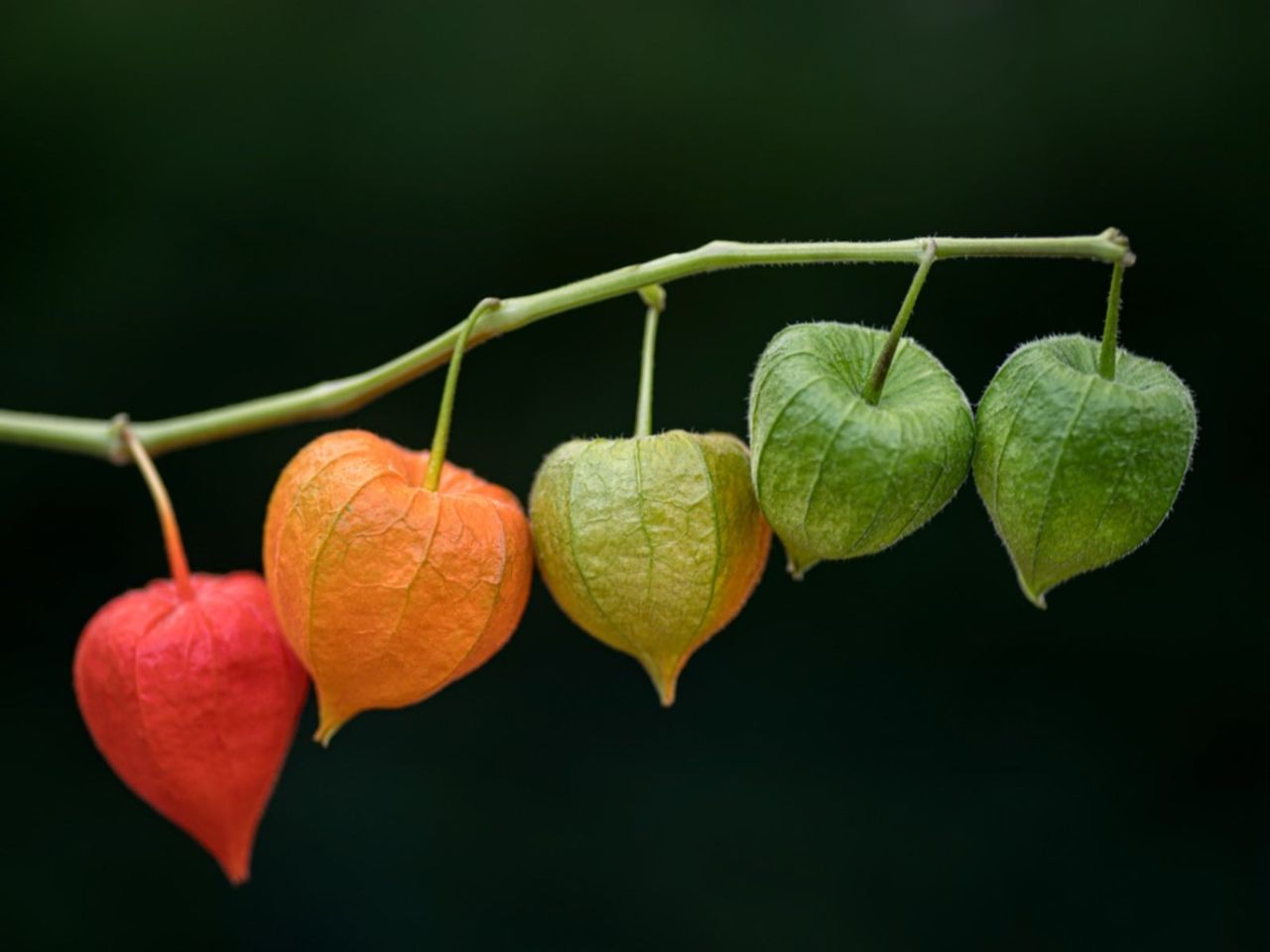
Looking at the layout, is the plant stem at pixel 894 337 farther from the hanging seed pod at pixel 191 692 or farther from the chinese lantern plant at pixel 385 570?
the hanging seed pod at pixel 191 692

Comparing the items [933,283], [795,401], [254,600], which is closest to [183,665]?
[254,600]

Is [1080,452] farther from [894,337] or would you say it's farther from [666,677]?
[666,677]

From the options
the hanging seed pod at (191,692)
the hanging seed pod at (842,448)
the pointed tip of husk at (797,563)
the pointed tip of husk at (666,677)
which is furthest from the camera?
the hanging seed pod at (191,692)

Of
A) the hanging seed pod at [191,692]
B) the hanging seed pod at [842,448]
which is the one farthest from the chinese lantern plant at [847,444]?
the hanging seed pod at [191,692]

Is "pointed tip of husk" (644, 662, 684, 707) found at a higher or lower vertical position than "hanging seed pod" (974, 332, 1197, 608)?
lower

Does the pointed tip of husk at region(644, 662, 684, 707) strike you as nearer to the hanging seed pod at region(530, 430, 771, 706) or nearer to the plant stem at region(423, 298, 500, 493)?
the hanging seed pod at region(530, 430, 771, 706)

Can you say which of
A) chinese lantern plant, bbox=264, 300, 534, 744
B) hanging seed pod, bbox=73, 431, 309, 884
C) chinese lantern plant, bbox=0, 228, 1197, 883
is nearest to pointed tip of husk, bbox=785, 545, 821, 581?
chinese lantern plant, bbox=0, 228, 1197, 883

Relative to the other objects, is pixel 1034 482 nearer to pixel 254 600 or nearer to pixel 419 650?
pixel 419 650
